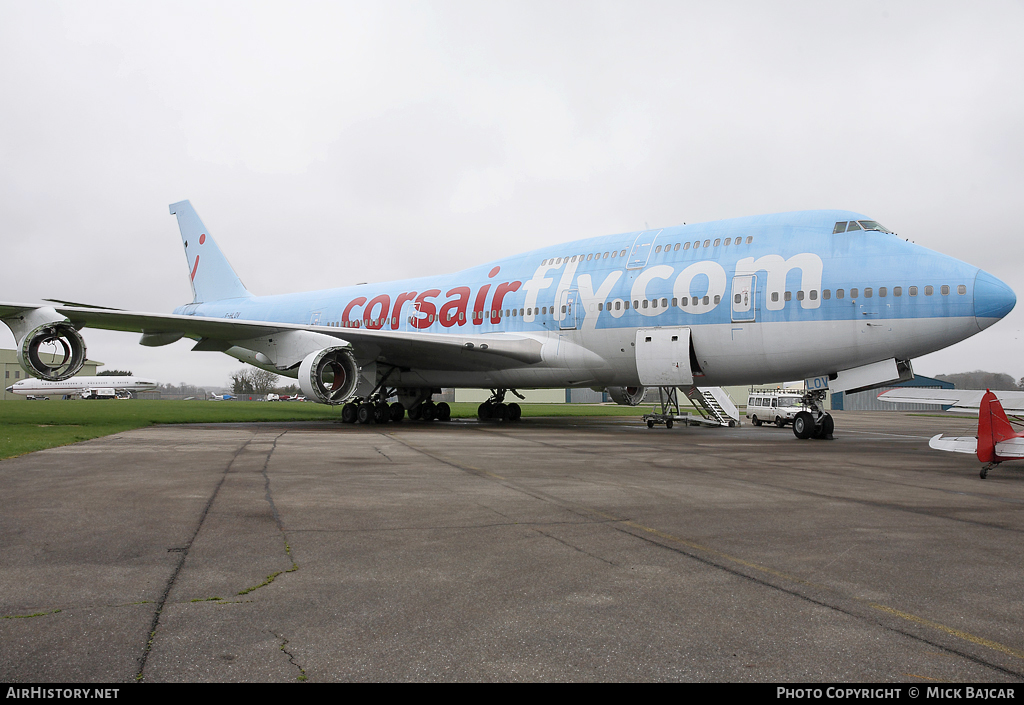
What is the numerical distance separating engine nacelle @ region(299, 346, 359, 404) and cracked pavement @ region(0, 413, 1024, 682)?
9.60 meters

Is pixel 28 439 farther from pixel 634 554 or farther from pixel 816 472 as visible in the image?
pixel 816 472

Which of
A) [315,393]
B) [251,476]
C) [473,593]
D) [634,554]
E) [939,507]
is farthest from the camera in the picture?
[315,393]

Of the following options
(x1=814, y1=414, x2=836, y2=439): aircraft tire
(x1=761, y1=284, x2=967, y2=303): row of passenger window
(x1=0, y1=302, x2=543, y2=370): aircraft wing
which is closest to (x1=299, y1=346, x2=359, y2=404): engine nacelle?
(x1=0, y1=302, x2=543, y2=370): aircraft wing

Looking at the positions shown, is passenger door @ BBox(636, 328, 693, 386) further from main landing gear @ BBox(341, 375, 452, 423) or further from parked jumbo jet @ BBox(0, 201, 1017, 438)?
main landing gear @ BBox(341, 375, 452, 423)

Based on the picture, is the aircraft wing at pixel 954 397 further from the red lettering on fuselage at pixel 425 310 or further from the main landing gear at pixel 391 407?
the main landing gear at pixel 391 407

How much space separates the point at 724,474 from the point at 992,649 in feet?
20.1

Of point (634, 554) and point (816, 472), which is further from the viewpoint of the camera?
point (816, 472)

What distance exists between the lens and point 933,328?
1355 cm

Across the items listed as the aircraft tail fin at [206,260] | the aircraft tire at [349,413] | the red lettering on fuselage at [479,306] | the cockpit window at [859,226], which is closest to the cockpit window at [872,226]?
the cockpit window at [859,226]

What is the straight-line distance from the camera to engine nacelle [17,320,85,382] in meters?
17.3

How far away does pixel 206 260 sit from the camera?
30.2 m

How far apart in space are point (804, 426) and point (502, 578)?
1460 cm

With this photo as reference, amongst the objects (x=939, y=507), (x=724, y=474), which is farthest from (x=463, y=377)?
(x=939, y=507)
